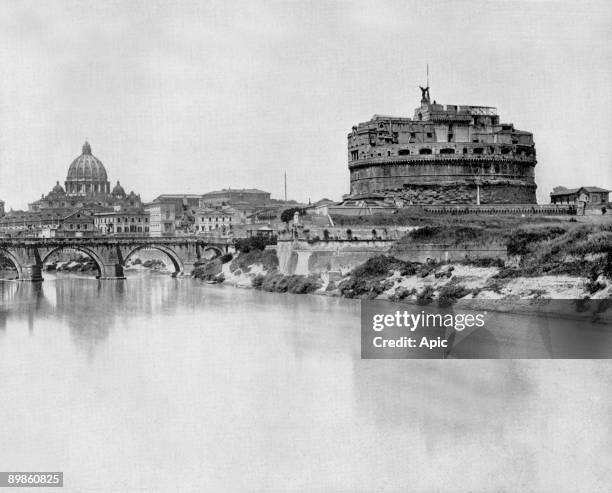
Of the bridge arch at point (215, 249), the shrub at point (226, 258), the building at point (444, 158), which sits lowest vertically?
the shrub at point (226, 258)

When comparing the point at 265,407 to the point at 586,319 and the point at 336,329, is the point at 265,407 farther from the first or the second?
the point at 586,319

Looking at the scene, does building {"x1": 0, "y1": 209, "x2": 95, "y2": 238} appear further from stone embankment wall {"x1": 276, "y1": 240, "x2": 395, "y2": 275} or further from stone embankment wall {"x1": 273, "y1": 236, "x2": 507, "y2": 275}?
stone embankment wall {"x1": 276, "y1": 240, "x2": 395, "y2": 275}

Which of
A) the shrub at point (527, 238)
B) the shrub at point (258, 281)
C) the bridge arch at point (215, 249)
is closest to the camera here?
the shrub at point (527, 238)

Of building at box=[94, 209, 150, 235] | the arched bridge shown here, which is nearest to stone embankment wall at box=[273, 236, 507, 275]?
the arched bridge

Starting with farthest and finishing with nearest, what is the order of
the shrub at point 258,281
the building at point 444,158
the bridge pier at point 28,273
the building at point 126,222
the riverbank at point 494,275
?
the building at point 126,222 < the bridge pier at point 28,273 < the building at point 444,158 < the shrub at point 258,281 < the riverbank at point 494,275

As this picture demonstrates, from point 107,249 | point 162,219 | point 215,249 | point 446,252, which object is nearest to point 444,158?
point 446,252

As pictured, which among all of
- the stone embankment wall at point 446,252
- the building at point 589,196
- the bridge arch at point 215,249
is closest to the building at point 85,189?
the bridge arch at point 215,249

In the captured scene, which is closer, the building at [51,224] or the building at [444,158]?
the building at [444,158]

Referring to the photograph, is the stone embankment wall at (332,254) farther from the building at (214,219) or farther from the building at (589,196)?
the building at (214,219)
